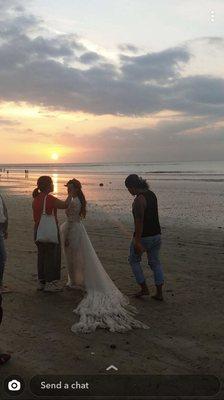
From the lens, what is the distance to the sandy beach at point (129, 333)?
15.8 feet

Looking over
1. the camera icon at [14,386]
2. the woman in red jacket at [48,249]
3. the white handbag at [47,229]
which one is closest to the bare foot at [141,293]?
the woman in red jacket at [48,249]

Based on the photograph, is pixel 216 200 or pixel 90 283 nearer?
pixel 90 283

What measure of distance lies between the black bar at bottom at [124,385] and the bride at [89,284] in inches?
52.9

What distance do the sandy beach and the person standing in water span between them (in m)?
0.41

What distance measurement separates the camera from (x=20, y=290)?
7.70m

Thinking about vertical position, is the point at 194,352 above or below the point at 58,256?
below

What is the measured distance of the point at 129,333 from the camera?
577 cm

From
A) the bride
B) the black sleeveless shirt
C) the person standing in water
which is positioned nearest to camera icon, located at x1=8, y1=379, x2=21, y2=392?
the bride

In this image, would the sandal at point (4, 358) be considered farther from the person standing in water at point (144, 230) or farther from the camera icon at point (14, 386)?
the person standing in water at point (144, 230)

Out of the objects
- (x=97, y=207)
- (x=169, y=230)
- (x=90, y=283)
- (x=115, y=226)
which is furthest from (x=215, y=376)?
(x=97, y=207)

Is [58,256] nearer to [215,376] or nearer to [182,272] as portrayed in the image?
[182,272]

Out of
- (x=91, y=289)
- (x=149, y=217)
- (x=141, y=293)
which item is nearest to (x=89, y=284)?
(x=91, y=289)

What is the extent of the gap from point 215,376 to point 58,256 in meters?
3.88

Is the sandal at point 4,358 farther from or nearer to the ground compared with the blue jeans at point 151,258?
nearer to the ground
